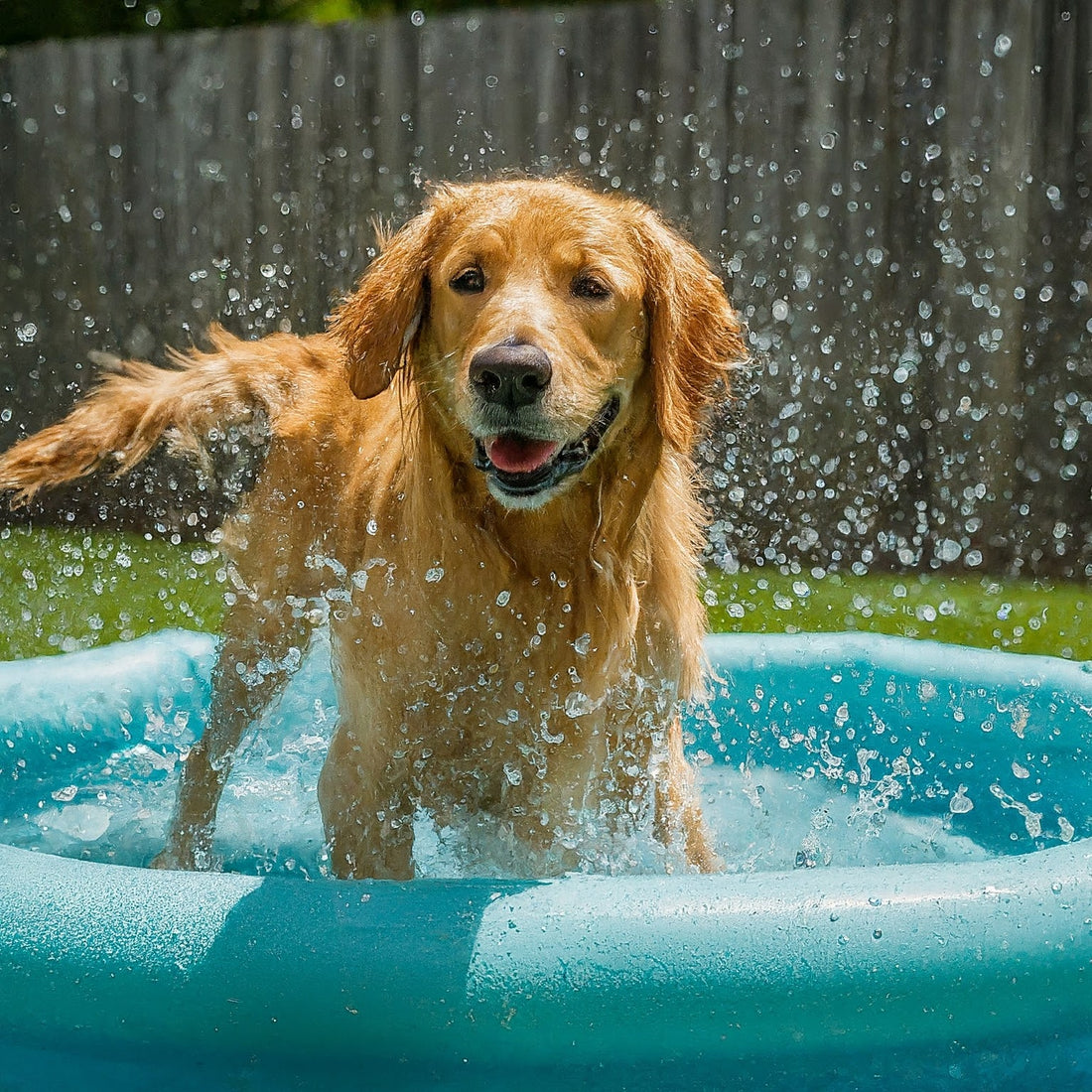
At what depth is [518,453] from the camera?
9.77 ft

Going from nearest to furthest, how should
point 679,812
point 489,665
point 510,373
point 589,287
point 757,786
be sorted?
point 510,373
point 589,287
point 489,665
point 679,812
point 757,786

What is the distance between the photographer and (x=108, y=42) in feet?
29.7

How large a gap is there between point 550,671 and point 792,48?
17.8ft

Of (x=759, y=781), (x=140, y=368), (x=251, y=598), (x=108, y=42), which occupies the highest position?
(x=108, y=42)

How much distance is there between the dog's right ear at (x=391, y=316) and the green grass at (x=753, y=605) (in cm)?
313

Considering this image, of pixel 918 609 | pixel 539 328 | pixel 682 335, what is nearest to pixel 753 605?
pixel 918 609

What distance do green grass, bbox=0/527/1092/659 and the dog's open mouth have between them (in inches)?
136

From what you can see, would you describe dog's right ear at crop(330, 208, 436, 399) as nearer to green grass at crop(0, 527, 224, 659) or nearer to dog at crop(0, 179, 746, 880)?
dog at crop(0, 179, 746, 880)

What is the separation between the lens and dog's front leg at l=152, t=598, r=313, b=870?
13.0 ft

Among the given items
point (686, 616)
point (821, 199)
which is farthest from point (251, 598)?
point (821, 199)

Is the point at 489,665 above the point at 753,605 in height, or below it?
above

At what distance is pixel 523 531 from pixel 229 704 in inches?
51.8

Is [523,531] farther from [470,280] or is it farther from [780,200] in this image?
[780,200]

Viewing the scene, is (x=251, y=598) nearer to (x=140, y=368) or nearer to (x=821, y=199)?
(x=140, y=368)
